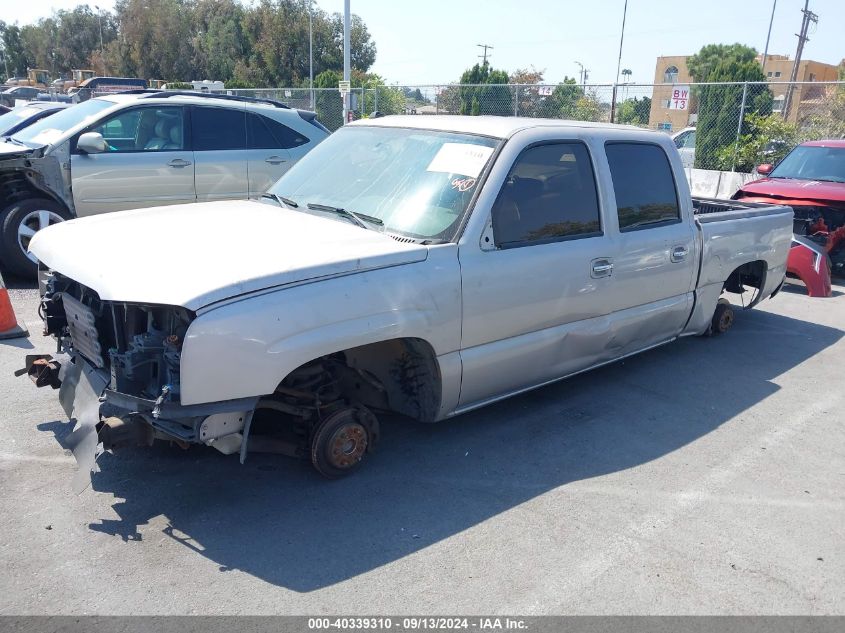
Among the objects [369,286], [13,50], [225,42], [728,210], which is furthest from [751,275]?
[13,50]

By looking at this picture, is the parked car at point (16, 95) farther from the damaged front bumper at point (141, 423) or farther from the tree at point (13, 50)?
the tree at point (13, 50)

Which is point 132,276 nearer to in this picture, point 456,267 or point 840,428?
point 456,267

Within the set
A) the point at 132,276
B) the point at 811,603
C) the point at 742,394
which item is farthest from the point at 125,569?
the point at 742,394

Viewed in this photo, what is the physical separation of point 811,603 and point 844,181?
29.2 feet

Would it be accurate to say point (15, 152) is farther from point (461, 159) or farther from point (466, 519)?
point (466, 519)

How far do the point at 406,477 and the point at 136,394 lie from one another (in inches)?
59.0

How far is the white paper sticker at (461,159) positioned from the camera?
4.30 m

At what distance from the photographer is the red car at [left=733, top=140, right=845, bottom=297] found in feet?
26.8

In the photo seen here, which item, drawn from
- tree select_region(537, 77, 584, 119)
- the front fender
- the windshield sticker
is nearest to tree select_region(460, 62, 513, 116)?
tree select_region(537, 77, 584, 119)

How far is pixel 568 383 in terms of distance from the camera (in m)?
5.63

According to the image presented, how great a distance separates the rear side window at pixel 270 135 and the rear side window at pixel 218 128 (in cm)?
11

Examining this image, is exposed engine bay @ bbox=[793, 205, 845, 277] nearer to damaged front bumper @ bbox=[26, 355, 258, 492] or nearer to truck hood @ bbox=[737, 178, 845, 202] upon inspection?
truck hood @ bbox=[737, 178, 845, 202]

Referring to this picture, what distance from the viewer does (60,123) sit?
27.9 ft

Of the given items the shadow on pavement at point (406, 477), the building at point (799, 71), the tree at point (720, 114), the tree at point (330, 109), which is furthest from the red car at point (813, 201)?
the building at point (799, 71)
